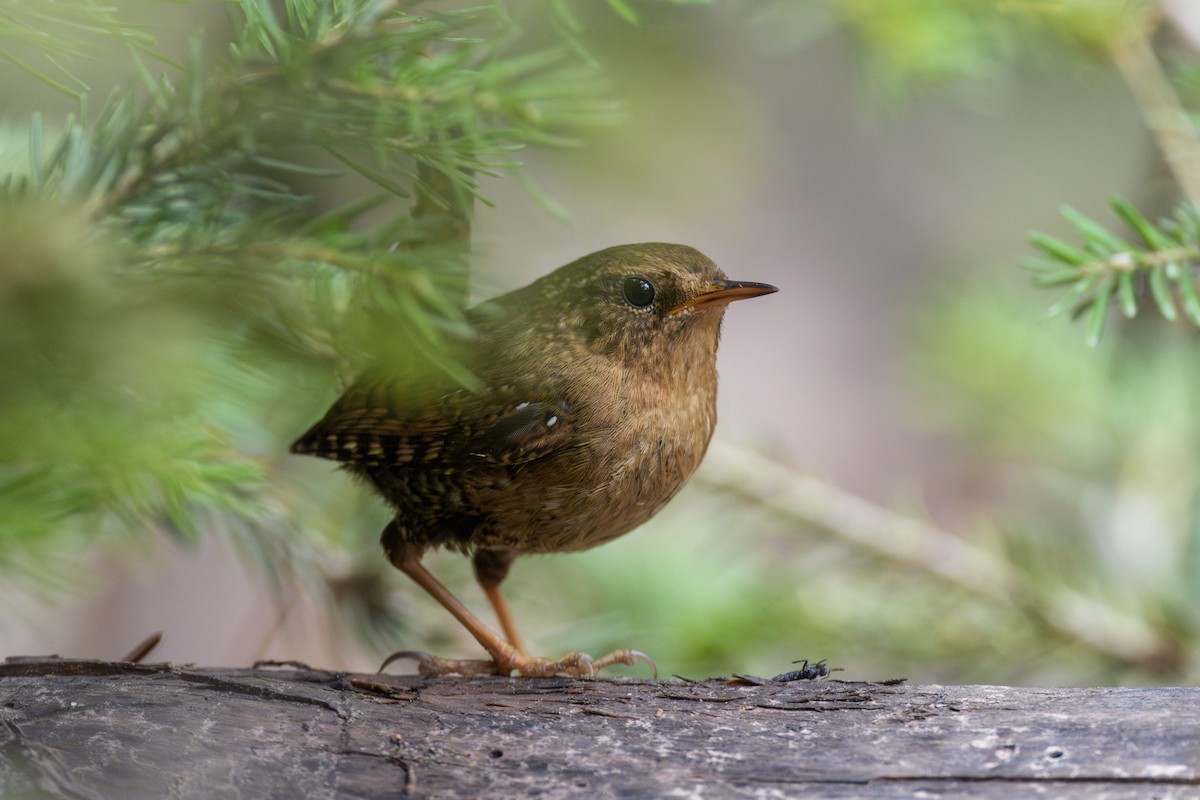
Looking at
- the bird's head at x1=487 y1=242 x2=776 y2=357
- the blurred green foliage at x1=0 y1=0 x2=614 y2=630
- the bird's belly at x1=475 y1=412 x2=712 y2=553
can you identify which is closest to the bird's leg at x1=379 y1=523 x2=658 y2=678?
the bird's belly at x1=475 y1=412 x2=712 y2=553

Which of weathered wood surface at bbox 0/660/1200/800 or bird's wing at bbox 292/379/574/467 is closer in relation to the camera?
weathered wood surface at bbox 0/660/1200/800

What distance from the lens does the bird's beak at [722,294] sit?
2057mm

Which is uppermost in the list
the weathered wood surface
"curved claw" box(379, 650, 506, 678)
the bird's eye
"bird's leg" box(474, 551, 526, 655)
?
the bird's eye

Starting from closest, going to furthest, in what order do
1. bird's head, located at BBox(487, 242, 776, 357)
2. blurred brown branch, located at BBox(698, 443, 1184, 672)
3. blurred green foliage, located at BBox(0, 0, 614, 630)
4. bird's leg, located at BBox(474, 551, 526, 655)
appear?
blurred green foliage, located at BBox(0, 0, 614, 630), bird's head, located at BBox(487, 242, 776, 357), bird's leg, located at BBox(474, 551, 526, 655), blurred brown branch, located at BBox(698, 443, 1184, 672)

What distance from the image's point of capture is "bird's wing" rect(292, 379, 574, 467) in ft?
6.62

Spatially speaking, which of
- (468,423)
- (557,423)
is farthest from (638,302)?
(468,423)

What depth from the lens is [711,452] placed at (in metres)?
2.94

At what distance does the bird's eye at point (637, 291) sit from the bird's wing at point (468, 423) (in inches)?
11.0

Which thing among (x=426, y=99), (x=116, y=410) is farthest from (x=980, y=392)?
(x=116, y=410)

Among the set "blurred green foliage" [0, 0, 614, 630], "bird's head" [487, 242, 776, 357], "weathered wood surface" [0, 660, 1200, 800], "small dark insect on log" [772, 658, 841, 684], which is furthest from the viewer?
"bird's head" [487, 242, 776, 357]

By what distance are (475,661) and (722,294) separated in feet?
3.13

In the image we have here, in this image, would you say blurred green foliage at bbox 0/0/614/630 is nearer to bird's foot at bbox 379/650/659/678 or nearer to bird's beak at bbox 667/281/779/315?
bird's beak at bbox 667/281/779/315

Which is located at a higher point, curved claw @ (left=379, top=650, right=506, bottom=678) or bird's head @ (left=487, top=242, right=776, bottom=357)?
bird's head @ (left=487, top=242, right=776, bottom=357)

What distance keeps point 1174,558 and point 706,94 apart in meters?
1.75
